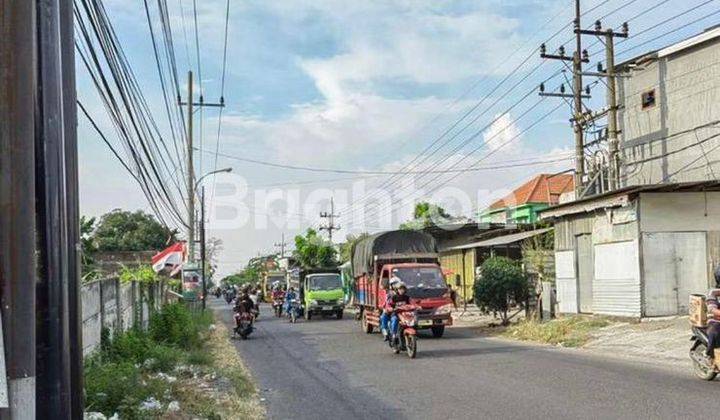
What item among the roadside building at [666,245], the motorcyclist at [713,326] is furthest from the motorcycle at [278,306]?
the motorcyclist at [713,326]

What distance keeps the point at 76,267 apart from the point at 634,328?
17.3m

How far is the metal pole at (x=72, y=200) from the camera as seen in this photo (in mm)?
3252

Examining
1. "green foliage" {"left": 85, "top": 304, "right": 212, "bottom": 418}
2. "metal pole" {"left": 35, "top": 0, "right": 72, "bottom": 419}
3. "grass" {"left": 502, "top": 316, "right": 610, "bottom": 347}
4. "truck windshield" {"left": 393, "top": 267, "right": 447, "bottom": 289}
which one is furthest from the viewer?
"truck windshield" {"left": 393, "top": 267, "right": 447, "bottom": 289}

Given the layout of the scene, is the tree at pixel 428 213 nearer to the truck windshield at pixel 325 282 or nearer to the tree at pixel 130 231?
the truck windshield at pixel 325 282

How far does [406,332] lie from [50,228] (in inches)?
500

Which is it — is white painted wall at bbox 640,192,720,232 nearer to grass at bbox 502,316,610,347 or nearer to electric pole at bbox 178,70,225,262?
grass at bbox 502,316,610,347

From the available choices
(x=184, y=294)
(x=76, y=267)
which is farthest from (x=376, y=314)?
(x=76, y=267)

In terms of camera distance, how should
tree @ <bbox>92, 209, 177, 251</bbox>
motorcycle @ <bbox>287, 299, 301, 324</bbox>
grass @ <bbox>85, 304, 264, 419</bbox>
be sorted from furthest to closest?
tree @ <bbox>92, 209, 177, 251</bbox> < motorcycle @ <bbox>287, 299, 301, 324</bbox> < grass @ <bbox>85, 304, 264, 419</bbox>

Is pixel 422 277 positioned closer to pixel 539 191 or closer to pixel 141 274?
pixel 141 274

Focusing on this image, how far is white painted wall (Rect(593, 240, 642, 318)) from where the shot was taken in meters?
19.9

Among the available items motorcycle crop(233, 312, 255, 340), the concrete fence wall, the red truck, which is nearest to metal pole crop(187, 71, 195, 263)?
the red truck

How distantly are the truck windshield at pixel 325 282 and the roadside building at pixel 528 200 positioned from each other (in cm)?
1922

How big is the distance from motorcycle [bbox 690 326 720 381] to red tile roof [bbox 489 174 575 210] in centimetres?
4093

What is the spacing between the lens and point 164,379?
34.1 feet
